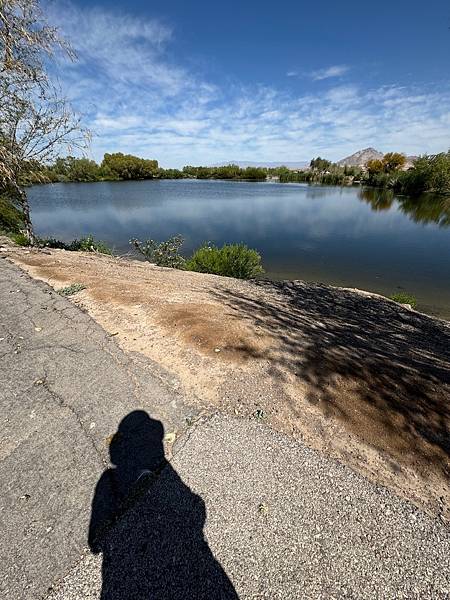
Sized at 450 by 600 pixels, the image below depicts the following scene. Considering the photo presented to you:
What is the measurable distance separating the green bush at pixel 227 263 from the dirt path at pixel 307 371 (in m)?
5.72

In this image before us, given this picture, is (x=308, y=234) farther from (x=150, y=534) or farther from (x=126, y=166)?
(x=126, y=166)

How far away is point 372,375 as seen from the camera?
13.7ft

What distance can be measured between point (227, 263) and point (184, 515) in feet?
37.5

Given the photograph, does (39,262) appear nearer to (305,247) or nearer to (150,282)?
(150,282)

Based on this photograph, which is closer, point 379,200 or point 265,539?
point 265,539

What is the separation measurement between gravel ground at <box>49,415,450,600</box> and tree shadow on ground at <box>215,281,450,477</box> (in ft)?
2.41

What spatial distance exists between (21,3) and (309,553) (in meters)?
12.8

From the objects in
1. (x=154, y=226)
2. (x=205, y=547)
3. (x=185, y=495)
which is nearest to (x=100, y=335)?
(x=185, y=495)

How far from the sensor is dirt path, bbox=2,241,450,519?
3049mm

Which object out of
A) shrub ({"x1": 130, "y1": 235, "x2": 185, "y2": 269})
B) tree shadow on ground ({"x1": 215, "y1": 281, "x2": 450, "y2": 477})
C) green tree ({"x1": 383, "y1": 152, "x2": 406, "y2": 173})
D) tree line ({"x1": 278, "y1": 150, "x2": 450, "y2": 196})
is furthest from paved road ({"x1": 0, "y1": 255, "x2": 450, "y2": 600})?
green tree ({"x1": 383, "y1": 152, "x2": 406, "y2": 173})

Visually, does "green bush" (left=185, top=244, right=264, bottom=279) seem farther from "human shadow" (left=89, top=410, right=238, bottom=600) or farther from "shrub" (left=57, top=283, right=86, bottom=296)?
"human shadow" (left=89, top=410, right=238, bottom=600)

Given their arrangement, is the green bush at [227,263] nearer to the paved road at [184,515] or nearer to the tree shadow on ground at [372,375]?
the tree shadow on ground at [372,375]

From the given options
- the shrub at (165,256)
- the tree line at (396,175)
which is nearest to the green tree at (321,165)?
the tree line at (396,175)

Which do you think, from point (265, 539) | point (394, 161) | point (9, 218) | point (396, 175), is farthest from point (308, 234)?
point (394, 161)
